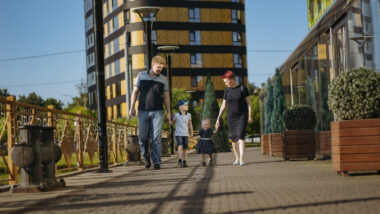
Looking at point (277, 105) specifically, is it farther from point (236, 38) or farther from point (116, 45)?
point (116, 45)

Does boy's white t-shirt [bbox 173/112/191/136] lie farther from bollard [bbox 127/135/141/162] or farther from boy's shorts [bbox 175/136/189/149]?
Answer: bollard [bbox 127/135/141/162]

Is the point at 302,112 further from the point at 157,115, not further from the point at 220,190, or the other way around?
the point at 220,190

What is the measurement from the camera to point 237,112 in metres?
13.4

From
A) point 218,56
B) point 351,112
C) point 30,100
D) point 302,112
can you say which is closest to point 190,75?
point 218,56

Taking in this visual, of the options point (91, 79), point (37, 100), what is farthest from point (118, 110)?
point (37, 100)

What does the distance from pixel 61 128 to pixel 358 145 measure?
6.03 meters

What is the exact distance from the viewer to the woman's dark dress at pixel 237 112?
13234 mm

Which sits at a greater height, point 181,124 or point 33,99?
point 33,99

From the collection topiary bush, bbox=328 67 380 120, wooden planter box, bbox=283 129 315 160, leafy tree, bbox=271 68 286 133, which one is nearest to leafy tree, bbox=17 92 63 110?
leafy tree, bbox=271 68 286 133

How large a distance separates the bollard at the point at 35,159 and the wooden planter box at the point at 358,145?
12.7ft

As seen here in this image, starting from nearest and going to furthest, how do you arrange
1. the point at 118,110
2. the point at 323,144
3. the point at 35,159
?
the point at 35,159 → the point at 323,144 → the point at 118,110

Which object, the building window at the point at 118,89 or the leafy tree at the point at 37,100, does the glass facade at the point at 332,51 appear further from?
the leafy tree at the point at 37,100

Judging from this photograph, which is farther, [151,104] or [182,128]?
[182,128]

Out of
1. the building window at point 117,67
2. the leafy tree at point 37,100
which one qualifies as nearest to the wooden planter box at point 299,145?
the building window at point 117,67
